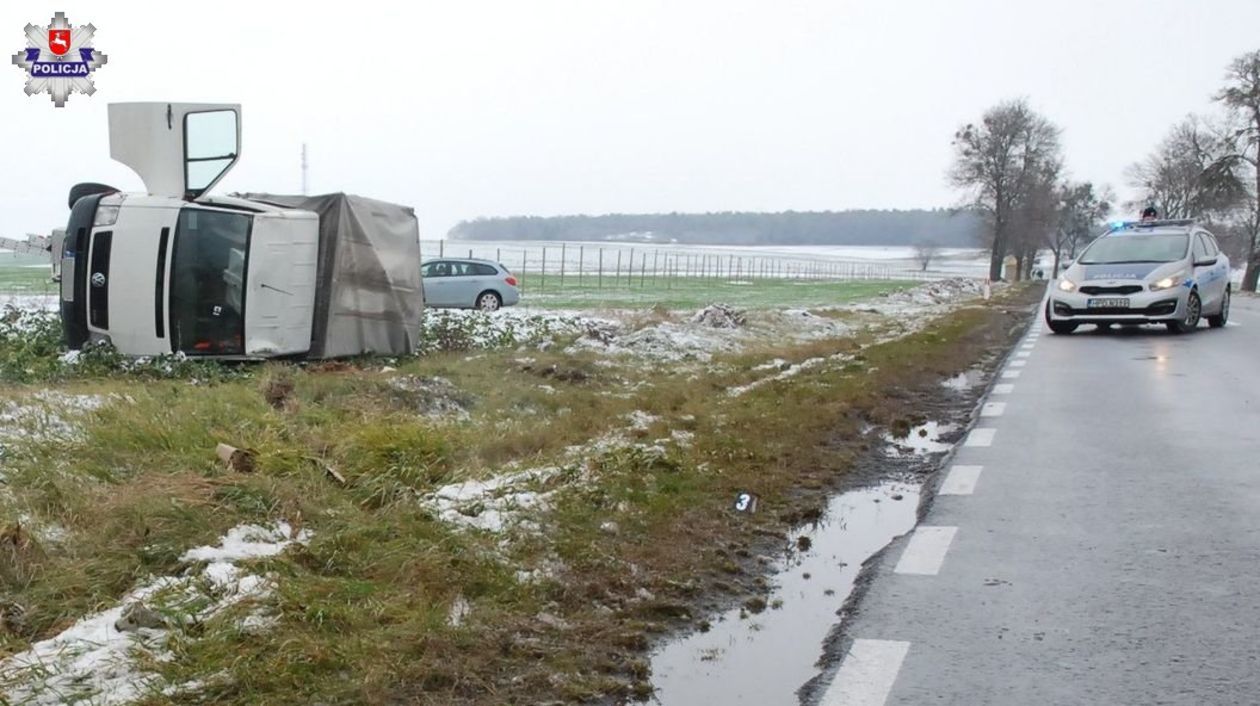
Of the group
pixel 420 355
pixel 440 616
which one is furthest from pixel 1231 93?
pixel 440 616

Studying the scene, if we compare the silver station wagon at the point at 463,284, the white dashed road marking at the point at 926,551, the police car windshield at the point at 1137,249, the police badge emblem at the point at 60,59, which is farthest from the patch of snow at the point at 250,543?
the silver station wagon at the point at 463,284

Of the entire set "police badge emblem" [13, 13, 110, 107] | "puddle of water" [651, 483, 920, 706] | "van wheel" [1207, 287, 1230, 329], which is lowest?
"puddle of water" [651, 483, 920, 706]

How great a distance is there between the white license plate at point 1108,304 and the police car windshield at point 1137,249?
0.77 metres

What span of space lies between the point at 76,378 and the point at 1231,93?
54.5 metres

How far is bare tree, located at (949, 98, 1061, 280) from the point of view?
73812 mm

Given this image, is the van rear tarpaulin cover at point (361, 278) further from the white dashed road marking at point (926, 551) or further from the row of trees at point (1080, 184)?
the row of trees at point (1080, 184)

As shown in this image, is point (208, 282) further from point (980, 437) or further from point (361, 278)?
point (980, 437)

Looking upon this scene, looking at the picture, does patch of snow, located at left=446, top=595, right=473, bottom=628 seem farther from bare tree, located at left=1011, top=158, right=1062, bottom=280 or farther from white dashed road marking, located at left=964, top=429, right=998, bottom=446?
bare tree, located at left=1011, top=158, right=1062, bottom=280

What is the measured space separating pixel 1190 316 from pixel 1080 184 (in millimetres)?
85183

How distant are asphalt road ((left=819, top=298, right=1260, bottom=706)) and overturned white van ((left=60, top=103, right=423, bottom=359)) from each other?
8016mm

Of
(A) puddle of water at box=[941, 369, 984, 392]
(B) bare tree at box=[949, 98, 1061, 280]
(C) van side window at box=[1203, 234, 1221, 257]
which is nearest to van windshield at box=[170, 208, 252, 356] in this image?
(A) puddle of water at box=[941, 369, 984, 392]

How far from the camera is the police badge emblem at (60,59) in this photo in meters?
15.1

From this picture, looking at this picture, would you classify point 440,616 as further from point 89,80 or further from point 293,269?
point 89,80

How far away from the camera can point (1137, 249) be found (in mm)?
17812
